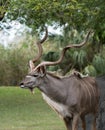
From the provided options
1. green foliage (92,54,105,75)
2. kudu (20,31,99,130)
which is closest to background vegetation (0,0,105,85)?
green foliage (92,54,105,75)

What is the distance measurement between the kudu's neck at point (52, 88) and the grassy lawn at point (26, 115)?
Result: 3.08 meters

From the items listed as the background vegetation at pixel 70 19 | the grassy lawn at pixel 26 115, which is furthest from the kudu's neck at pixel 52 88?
the background vegetation at pixel 70 19

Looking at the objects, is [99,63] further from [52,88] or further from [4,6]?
[52,88]

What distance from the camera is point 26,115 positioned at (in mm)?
13531

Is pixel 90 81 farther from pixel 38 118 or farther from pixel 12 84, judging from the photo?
pixel 12 84

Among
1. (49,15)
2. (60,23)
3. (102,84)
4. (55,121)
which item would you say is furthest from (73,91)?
(60,23)

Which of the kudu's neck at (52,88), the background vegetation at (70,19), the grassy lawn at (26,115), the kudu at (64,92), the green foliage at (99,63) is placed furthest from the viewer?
the green foliage at (99,63)

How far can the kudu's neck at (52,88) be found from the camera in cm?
774

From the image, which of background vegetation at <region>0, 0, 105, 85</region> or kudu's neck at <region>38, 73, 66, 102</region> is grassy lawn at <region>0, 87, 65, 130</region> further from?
kudu's neck at <region>38, 73, 66, 102</region>

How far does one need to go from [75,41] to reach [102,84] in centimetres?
1256

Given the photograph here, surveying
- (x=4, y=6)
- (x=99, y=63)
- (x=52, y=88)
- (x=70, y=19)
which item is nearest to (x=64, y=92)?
(x=52, y=88)

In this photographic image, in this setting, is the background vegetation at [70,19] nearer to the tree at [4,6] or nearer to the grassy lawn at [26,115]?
the tree at [4,6]

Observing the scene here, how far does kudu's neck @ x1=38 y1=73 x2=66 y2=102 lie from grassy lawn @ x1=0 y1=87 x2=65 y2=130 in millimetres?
3077

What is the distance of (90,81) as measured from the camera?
27.8ft
